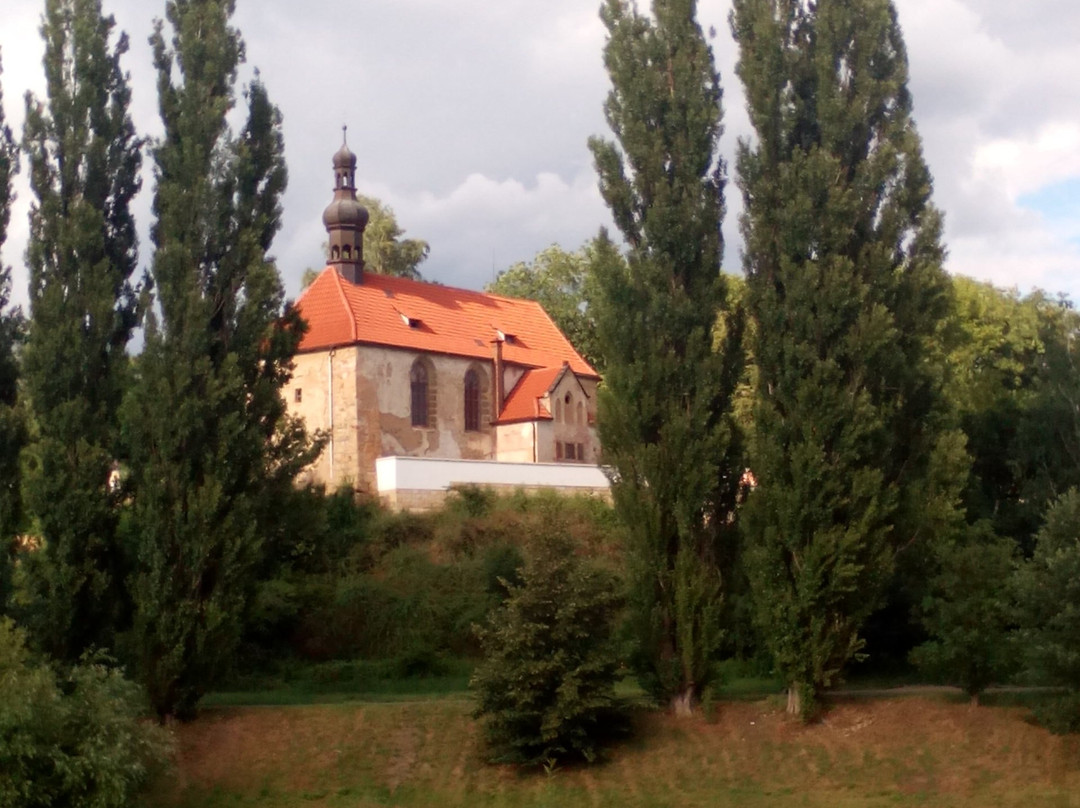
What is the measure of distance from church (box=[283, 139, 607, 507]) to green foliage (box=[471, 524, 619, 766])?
1843cm

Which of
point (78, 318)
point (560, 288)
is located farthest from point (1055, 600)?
point (560, 288)

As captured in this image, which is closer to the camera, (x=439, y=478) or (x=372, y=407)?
(x=439, y=478)

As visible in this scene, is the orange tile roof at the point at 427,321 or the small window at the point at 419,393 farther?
the small window at the point at 419,393

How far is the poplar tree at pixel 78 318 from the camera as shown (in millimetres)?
22344

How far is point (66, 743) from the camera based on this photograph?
1756 centimetres

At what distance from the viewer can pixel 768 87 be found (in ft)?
81.3

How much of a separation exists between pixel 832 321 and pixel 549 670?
25.2 ft

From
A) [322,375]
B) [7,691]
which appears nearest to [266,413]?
[7,691]

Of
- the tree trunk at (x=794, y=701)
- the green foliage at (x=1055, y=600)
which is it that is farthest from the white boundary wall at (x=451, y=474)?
the green foliage at (x=1055, y=600)

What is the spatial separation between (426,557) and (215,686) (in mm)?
12563

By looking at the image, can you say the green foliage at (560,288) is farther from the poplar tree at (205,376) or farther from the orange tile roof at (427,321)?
the poplar tree at (205,376)

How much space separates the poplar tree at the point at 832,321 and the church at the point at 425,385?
1666 cm

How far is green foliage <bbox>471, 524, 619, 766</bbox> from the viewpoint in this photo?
20.8 metres

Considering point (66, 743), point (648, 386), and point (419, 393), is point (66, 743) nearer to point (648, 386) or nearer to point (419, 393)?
point (648, 386)
